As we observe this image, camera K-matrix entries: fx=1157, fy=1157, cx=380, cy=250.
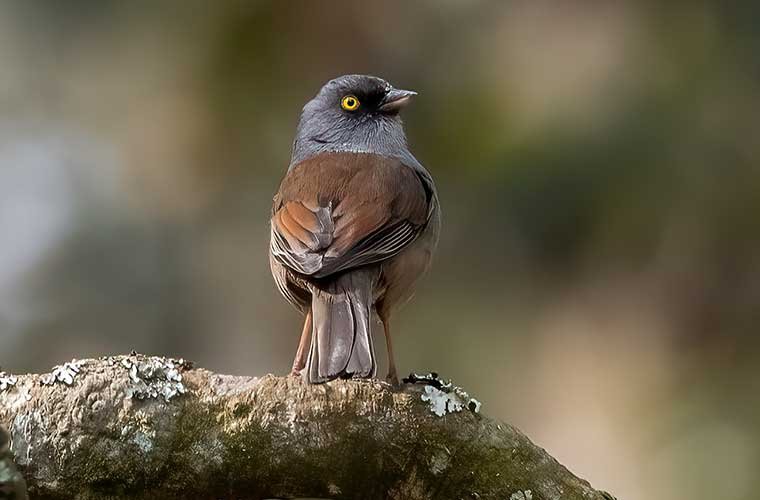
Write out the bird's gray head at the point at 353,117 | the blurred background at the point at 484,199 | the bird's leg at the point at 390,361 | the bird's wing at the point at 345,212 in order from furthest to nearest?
the blurred background at the point at 484,199
the bird's gray head at the point at 353,117
the bird's wing at the point at 345,212
the bird's leg at the point at 390,361

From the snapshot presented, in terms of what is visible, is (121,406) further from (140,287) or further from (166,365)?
(140,287)

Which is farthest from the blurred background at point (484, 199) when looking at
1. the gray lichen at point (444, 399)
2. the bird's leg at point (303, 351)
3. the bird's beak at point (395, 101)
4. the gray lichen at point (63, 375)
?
the gray lichen at point (63, 375)

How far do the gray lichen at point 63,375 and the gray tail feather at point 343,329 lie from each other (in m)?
0.81

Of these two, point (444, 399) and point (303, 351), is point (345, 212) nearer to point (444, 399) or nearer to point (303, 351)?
point (303, 351)

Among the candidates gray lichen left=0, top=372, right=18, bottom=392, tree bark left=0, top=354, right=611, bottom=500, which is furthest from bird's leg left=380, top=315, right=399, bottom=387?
gray lichen left=0, top=372, right=18, bottom=392

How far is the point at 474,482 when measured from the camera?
3.26m

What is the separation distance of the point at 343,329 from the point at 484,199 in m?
4.04

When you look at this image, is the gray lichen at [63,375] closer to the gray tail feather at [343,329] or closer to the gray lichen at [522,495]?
the gray tail feather at [343,329]

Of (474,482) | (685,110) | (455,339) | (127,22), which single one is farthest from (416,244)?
(127,22)

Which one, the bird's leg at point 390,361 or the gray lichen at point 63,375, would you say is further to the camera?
the bird's leg at point 390,361

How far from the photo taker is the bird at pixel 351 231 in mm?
4461

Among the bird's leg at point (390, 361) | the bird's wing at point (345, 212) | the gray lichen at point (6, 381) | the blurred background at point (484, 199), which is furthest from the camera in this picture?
the blurred background at point (484, 199)

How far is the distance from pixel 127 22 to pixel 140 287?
2550 mm

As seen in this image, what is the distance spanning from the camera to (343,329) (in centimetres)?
443
